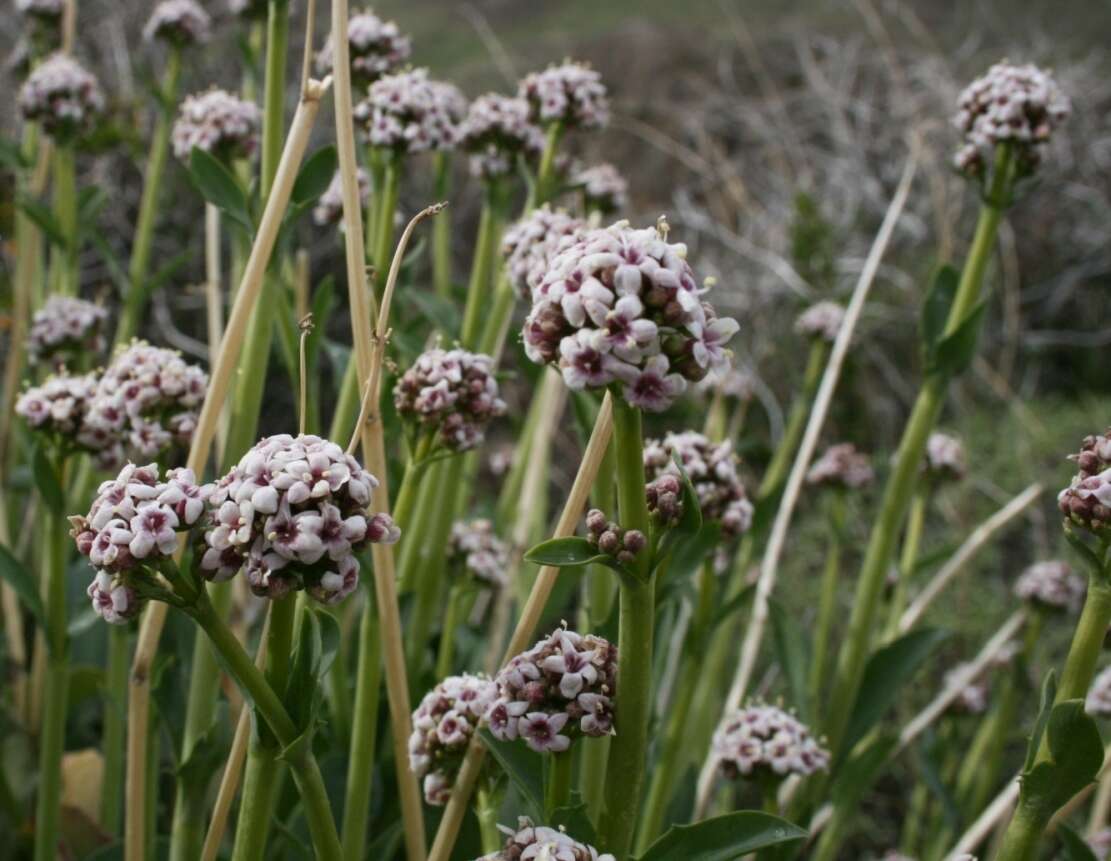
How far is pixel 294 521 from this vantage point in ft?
3.02

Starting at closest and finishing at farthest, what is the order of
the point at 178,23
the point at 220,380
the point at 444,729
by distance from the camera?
the point at 444,729, the point at 220,380, the point at 178,23

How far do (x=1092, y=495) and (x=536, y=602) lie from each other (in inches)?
21.5

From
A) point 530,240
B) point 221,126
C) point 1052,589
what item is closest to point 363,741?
point 530,240

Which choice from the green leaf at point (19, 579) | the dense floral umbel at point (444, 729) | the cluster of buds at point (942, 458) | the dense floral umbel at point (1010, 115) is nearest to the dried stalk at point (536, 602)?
the dense floral umbel at point (444, 729)

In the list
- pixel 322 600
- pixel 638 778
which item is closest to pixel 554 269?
pixel 322 600

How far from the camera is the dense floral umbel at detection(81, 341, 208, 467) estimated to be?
1.58 metres

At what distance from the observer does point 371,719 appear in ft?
4.72

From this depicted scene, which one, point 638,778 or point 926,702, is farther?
point 926,702

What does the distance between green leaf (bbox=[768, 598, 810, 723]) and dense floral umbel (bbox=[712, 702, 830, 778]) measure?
0.84 feet

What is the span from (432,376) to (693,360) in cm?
59

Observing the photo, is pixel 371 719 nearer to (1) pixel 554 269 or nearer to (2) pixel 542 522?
(1) pixel 554 269

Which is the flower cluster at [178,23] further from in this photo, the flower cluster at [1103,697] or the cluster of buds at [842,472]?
the flower cluster at [1103,697]

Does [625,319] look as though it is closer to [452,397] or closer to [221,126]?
[452,397]

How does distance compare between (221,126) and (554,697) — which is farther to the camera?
(221,126)
